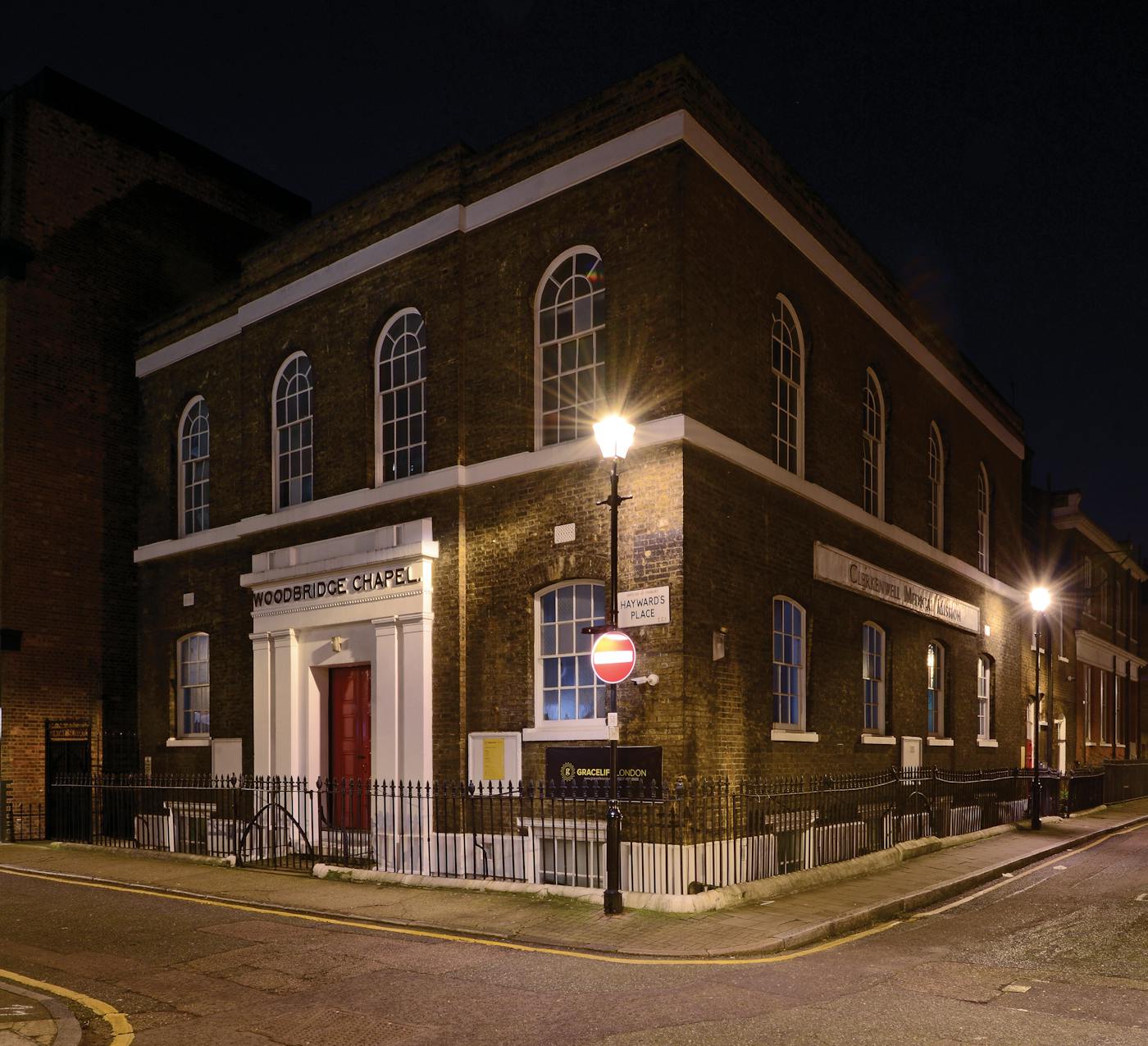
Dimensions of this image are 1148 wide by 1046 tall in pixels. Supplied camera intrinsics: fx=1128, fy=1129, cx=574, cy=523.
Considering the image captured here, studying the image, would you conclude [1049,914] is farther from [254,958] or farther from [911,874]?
[254,958]

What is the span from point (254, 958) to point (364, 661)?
7.40m

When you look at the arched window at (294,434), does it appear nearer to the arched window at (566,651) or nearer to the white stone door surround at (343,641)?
the white stone door surround at (343,641)

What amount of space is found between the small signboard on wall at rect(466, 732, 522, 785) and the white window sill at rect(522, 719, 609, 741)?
225 millimetres

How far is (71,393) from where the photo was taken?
21047mm

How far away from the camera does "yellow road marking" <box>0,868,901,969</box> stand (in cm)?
928

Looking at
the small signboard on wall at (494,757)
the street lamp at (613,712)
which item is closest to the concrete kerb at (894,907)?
the street lamp at (613,712)

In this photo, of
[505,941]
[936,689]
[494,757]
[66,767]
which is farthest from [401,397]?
[936,689]

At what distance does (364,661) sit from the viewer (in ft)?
54.6

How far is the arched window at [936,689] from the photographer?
70.6ft

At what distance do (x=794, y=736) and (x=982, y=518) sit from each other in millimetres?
12359

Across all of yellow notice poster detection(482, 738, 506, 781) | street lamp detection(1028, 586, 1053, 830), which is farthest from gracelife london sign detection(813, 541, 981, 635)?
yellow notice poster detection(482, 738, 506, 781)

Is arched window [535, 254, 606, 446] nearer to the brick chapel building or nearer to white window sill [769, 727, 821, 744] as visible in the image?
the brick chapel building

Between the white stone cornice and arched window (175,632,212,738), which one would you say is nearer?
the white stone cornice

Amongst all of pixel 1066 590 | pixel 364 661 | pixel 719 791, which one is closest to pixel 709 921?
pixel 719 791
